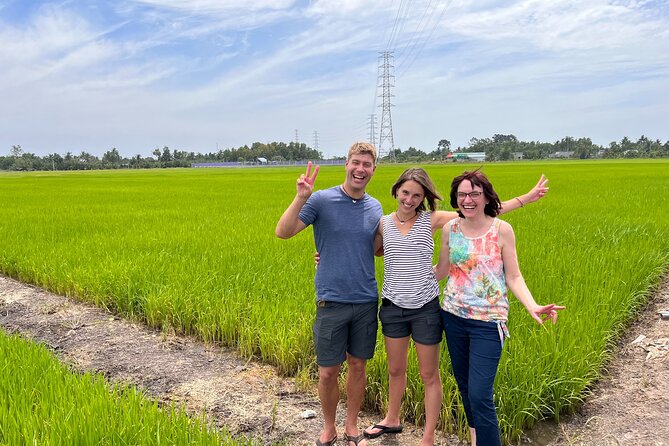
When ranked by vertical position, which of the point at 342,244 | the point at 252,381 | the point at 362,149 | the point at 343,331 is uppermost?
the point at 362,149

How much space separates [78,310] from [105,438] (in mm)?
3363

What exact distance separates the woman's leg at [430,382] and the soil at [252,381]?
27 centimetres

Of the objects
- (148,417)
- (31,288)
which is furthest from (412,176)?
(31,288)

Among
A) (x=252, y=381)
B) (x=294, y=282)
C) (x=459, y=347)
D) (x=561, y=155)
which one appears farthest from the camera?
(x=561, y=155)

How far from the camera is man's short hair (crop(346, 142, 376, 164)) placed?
248cm

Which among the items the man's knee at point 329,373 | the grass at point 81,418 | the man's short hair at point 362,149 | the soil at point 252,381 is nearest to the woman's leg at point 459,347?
the soil at point 252,381

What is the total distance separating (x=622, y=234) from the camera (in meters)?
7.36

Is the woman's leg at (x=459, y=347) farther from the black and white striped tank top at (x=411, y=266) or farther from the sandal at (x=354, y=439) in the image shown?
the sandal at (x=354, y=439)

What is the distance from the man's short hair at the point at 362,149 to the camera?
2.48 metres

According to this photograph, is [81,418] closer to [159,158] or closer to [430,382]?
[430,382]

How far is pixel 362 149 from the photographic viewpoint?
97.3 inches

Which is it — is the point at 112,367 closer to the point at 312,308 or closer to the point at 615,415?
the point at 312,308

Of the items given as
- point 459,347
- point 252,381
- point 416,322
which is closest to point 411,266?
point 416,322

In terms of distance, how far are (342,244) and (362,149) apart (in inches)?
20.2
